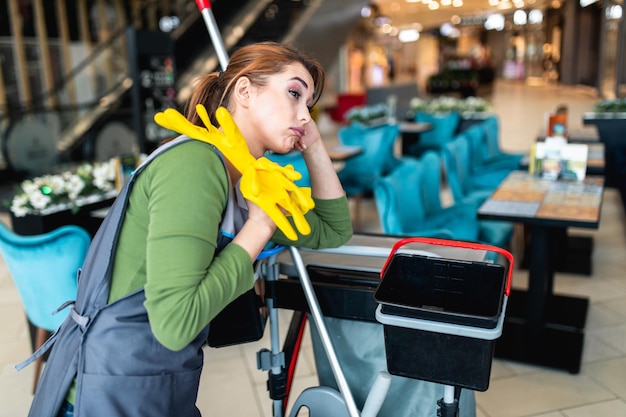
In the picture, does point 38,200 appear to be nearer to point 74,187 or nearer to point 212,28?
point 74,187

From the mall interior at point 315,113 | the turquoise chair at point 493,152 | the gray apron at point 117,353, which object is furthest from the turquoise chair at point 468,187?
the gray apron at point 117,353

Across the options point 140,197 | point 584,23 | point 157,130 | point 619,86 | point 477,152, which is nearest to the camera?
point 140,197

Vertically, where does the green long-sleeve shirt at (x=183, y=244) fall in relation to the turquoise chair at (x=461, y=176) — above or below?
above

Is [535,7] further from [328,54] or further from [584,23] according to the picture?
[328,54]

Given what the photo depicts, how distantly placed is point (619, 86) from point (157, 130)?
8933 millimetres

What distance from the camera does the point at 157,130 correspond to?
6.53m

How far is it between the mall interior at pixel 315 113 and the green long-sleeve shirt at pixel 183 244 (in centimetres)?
39

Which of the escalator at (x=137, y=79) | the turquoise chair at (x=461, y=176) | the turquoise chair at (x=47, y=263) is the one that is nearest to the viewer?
the turquoise chair at (x=47, y=263)

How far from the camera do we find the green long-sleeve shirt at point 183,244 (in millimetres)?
910

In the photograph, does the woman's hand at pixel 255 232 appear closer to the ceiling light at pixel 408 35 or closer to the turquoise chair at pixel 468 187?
the turquoise chair at pixel 468 187

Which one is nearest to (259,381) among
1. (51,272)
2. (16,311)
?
(51,272)

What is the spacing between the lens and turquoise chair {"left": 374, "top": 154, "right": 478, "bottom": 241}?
9.73ft

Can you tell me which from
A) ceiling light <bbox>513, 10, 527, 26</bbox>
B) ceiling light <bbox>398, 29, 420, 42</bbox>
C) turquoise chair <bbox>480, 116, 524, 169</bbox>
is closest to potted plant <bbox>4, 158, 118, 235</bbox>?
turquoise chair <bbox>480, 116, 524, 169</bbox>

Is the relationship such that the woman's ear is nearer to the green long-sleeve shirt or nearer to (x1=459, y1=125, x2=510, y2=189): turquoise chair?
the green long-sleeve shirt
